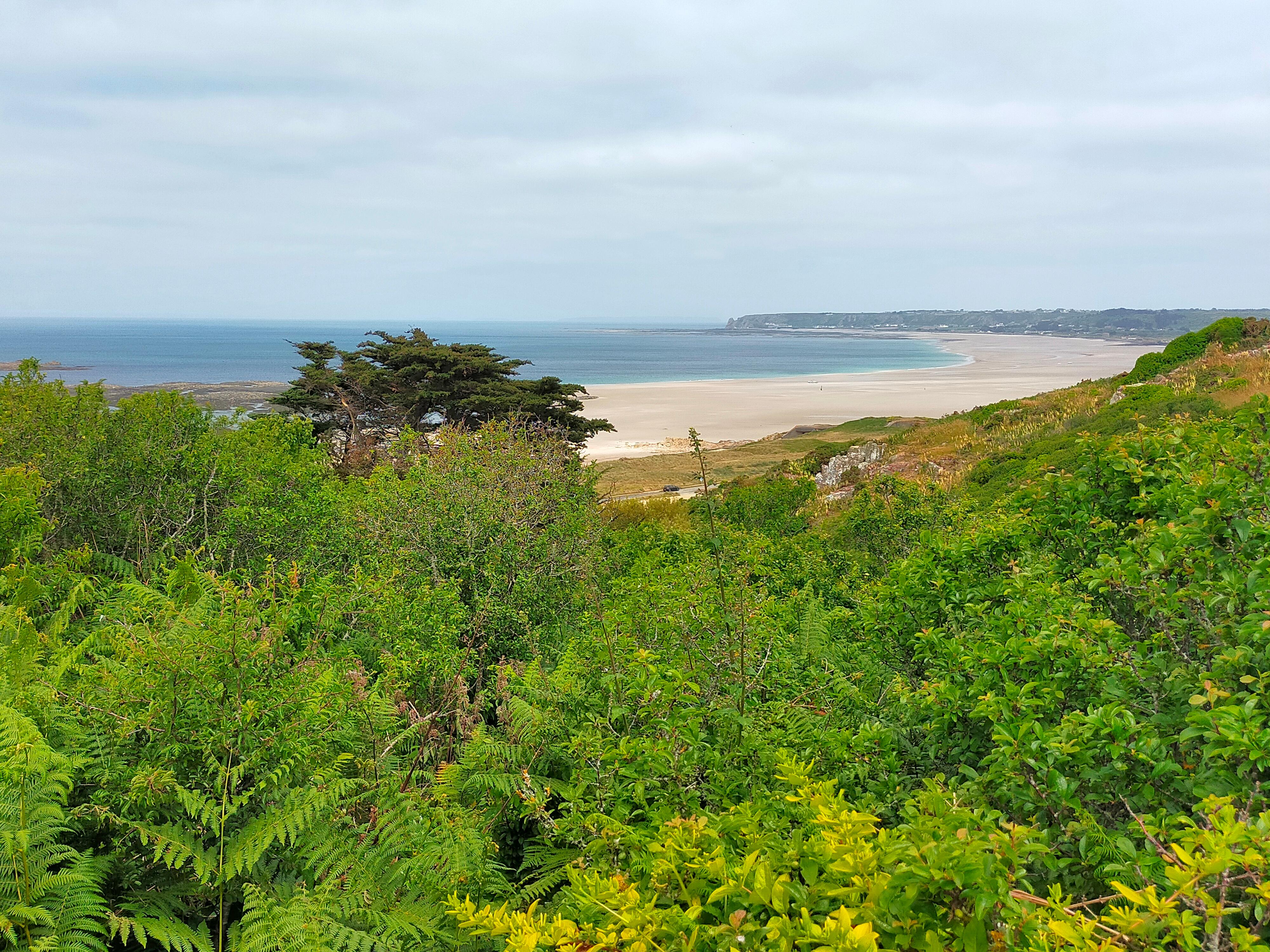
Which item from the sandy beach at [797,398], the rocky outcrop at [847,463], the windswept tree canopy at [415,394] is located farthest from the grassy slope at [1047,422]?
the sandy beach at [797,398]

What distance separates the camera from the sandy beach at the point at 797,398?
6053 centimetres

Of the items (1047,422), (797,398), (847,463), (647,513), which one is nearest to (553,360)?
(797,398)

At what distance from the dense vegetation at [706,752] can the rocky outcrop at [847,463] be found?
20.3 meters

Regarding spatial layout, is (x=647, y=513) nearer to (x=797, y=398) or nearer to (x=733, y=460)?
(x=733, y=460)

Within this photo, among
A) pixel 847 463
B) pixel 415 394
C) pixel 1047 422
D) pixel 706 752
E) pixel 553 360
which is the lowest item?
pixel 847 463

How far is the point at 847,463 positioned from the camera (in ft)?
90.5

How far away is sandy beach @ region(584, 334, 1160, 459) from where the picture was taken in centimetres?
6053

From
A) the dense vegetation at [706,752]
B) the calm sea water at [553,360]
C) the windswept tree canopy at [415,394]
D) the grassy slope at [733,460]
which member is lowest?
the grassy slope at [733,460]

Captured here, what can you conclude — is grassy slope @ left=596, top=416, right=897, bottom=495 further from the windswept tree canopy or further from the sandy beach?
the windswept tree canopy

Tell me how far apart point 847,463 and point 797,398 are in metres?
56.7

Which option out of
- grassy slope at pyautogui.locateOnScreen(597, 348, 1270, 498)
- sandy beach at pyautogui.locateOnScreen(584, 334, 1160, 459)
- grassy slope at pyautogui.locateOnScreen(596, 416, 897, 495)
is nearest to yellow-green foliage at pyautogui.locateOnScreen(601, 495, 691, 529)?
grassy slope at pyautogui.locateOnScreen(597, 348, 1270, 498)

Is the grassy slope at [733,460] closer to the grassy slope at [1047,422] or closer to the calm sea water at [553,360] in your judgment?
the grassy slope at [1047,422]

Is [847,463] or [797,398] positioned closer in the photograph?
[847,463]

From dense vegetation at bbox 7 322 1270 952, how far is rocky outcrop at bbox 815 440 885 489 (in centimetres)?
2027
